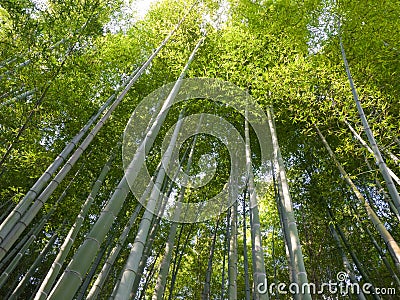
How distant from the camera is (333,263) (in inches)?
212

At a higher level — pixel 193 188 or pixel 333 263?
pixel 193 188

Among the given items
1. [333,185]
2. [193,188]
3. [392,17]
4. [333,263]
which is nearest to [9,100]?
[193,188]

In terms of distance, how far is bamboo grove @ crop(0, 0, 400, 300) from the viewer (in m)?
3.08

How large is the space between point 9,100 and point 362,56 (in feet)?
14.8

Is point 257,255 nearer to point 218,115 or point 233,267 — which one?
point 233,267

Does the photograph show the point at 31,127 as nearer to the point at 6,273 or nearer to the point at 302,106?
the point at 6,273

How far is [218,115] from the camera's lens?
4.88m

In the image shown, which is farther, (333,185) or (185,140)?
(185,140)
